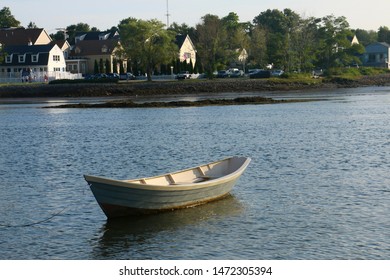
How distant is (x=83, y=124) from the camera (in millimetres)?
67688

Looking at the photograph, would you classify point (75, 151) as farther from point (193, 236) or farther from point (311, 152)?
point (193, 236)

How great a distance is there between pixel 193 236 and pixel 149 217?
2648 millimetres

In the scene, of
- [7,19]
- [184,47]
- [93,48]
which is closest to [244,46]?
[184,47]

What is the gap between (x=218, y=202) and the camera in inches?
1087

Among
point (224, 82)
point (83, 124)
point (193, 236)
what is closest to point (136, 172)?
point (193, 236)

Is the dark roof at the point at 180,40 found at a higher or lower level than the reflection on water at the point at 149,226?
higher

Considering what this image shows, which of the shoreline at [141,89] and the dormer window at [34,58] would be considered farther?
the dormer window at [34,58]

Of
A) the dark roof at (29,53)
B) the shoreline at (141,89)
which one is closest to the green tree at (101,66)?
the dark roof at (29,53)

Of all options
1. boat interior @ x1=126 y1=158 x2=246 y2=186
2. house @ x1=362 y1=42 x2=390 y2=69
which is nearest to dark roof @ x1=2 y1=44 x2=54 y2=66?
house @ x1=362 y1=42 x2=390 y2=69

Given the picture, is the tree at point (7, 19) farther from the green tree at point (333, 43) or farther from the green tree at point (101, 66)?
the green tree at point (333, 43)

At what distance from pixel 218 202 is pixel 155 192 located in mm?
3958

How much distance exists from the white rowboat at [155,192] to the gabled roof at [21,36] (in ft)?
429

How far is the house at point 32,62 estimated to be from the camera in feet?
443
